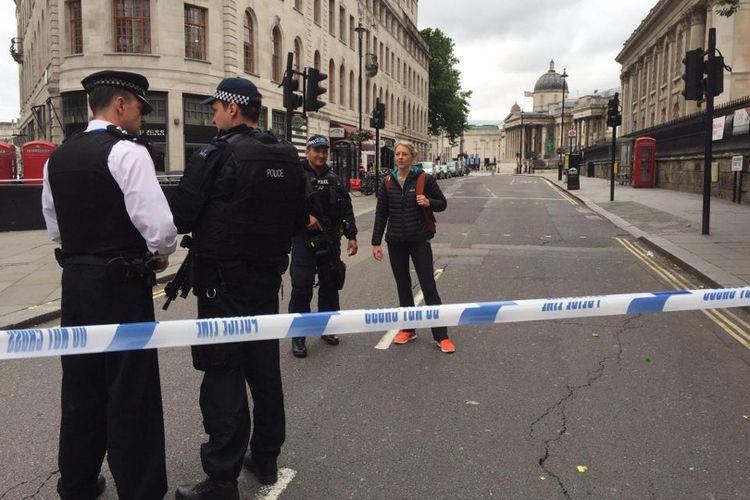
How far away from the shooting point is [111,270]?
9.01 ft

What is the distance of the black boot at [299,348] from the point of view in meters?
5.59

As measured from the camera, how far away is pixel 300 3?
3566 centimetres

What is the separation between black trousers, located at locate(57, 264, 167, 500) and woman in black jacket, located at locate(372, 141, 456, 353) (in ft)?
10.5

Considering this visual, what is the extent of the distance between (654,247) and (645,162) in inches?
920

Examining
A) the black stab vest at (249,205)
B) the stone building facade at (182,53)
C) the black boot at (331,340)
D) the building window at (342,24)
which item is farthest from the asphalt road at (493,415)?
the building window at (342,24)

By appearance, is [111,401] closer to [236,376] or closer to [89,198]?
[236,376]

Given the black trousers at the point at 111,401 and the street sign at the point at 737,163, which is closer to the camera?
the black trousers at the point at 111,401

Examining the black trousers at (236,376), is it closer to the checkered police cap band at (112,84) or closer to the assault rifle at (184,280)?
the assault rifle at (184,280)

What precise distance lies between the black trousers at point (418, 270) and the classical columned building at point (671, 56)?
31709 mm

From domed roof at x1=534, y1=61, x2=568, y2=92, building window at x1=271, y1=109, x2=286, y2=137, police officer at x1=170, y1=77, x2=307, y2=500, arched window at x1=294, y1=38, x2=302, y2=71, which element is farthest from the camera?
domed roof at x1=534, y1=61, x2=568, y2=92

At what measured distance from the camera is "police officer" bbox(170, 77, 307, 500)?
9.91ft

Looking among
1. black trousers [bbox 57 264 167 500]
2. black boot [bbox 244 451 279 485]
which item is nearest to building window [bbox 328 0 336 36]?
black boot [bbox 244 451 279 485]

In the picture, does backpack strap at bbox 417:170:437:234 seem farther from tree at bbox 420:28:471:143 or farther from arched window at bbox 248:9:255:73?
tree at bbox 420:28:471:143

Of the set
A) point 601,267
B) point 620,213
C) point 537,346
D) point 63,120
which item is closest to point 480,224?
point 620,213
